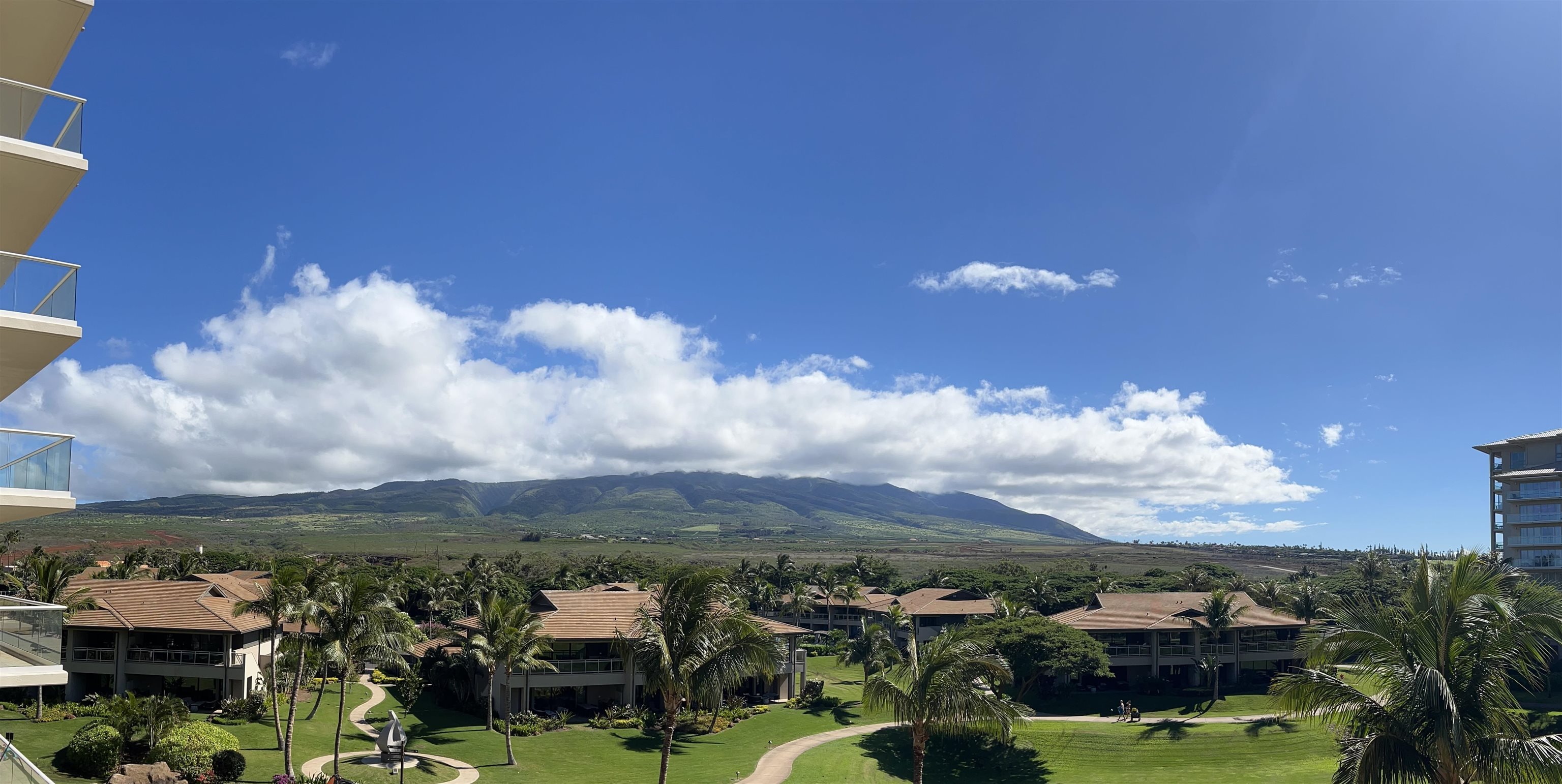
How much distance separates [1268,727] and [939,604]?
3467 centimetres

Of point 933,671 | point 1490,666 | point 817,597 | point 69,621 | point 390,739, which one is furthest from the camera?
point 817,597

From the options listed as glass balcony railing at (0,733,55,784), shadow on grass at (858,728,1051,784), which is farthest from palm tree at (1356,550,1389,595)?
glass balcony railing at (0,733,55,784)

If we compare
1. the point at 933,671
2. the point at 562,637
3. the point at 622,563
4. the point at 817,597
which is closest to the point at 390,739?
the point at 933,671

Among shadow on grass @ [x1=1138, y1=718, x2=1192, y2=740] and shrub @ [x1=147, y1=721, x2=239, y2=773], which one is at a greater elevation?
shrub @ [x1=147, y1=721, x2=239, y2=773]

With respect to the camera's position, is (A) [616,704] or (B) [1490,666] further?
(A) [616,704]

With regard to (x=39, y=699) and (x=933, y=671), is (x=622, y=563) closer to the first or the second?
(x=39, y=699)

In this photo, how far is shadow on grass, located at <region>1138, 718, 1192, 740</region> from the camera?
49.7 meters

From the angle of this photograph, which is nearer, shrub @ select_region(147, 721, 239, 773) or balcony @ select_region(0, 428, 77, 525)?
balcony @ select_region(0, 428, 77, 525)

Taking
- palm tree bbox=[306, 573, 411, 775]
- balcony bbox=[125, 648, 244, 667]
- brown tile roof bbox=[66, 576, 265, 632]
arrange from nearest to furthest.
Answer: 1. palm tree bbox=[306, 573, 411, 775]
2. brown tile roof bbox=[66, 576, 265, 632]
3. balcony bbox=[125, 648, 244, 667]

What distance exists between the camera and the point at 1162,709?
5891cm

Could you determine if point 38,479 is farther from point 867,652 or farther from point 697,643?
point 867,652

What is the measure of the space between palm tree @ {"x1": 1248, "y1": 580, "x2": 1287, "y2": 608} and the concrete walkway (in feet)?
119

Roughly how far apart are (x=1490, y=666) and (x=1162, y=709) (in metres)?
51.4

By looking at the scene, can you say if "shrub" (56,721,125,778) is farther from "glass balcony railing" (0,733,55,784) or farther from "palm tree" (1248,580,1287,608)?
"palm tree" (1248,580,1287,608)
